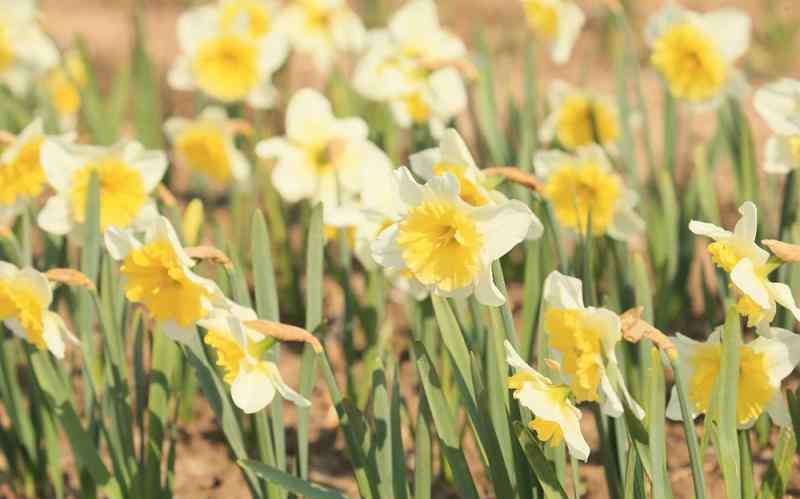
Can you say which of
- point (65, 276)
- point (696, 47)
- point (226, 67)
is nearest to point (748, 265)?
point (65, 276)

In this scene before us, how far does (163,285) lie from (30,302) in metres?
0.23

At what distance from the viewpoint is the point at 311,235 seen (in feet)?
6.01

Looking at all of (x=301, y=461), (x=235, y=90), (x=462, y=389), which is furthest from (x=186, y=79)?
(x=462, y=389)

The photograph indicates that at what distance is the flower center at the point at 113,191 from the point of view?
6.61 feet

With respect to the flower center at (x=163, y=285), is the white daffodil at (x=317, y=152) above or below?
below

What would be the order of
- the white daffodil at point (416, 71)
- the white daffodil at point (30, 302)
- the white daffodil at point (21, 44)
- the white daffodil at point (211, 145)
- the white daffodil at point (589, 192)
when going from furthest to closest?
the white daffodil at point (21, 44) → the white daffodil at point (211, 145) → the white daffodil at point (416, 71) → the white daffodil at point (589, 192) → the white daffodil at point (30, 302)

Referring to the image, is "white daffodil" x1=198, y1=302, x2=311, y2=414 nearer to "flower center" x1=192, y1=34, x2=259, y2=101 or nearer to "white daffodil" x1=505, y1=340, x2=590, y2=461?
"white daffodil" x1=505, y1=340, x2=590, y2=461

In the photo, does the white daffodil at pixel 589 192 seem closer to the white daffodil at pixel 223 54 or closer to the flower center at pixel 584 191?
the flower center at pixel 584 191

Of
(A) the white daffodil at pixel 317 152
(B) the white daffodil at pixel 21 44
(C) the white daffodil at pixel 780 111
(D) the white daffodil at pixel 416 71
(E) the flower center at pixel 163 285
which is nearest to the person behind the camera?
(E) the flower center at pixel 163 285

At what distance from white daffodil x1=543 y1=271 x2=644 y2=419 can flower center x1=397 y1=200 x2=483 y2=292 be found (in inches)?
4.3

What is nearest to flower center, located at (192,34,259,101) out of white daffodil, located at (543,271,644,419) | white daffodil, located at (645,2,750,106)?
white daffodil, located at (645,2,750,106)

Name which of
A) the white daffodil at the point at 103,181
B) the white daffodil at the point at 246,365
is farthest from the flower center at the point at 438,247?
the white daffodil at the point at 103,181

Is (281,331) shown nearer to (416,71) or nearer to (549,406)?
(549,406)

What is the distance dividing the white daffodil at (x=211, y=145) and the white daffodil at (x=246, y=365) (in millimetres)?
1311
